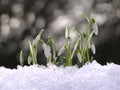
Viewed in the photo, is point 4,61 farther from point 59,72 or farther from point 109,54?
point 59,72

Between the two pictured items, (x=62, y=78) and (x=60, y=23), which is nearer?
(x=62, y=78)

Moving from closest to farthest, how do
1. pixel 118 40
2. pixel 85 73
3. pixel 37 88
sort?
A: pixel 37 88 < pixel 85 73 < pixel 118 40

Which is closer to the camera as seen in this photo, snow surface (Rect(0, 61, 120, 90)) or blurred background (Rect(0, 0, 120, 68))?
snow surface (Rect(0, 61, 120, 90))

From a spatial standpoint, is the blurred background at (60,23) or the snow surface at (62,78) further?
the blurred background at (60,23)

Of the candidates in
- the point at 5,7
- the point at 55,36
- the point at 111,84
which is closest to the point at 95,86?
the point at 111,84
